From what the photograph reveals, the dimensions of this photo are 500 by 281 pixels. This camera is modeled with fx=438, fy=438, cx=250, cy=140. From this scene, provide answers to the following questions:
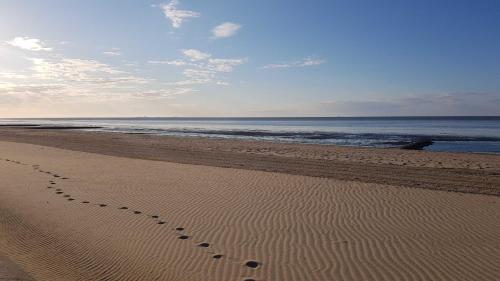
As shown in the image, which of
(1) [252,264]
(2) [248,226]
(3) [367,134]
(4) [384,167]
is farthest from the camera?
(3) [367,134]

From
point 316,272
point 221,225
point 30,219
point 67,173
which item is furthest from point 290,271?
point 67,173

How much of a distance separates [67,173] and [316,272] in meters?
12.8

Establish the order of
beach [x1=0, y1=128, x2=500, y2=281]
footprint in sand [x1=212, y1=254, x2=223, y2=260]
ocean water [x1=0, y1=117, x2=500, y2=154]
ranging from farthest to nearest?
1. ocean water [x1=0, y1=117, x2=500, y2=154]
2. footprint in sand [x1=212, y1=254, x2=223, y2=260]
3. beach [x1=0, y1=128, x2=500, y2=281]

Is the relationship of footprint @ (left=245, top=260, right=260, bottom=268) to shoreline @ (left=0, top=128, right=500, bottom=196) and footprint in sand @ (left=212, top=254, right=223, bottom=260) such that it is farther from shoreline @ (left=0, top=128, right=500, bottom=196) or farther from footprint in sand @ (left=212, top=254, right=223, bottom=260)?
shoreline @ (left=0, top=128, right=500, bottom=196)

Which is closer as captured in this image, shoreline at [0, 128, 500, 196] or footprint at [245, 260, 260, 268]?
footprint at [245, 260, 260, 268]

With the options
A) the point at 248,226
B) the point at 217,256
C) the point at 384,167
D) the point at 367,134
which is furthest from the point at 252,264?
the point at 367,134

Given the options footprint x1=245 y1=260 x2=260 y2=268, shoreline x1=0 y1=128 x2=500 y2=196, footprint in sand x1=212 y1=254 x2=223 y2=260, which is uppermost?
shoreline x1=0 y1=128 x2=500 y2=196

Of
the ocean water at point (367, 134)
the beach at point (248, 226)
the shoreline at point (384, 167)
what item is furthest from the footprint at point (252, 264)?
the ocean water at point (367, 134)

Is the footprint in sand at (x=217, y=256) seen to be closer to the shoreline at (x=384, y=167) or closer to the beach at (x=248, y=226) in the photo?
the beach at (x=248, y=226)

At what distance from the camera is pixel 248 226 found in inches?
350

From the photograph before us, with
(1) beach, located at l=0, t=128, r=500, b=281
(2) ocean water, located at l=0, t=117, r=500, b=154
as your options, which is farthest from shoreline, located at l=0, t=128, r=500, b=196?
(2) ocean water, located at l=0, t=117, r=500, b=154

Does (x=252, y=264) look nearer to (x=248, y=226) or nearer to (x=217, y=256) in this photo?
(x=217, y=256)

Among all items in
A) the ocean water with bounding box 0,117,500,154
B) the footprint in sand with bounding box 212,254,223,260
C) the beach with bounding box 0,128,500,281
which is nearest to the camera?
the beach with bounding box 0,128,500,281

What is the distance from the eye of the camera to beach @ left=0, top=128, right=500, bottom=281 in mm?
6555
